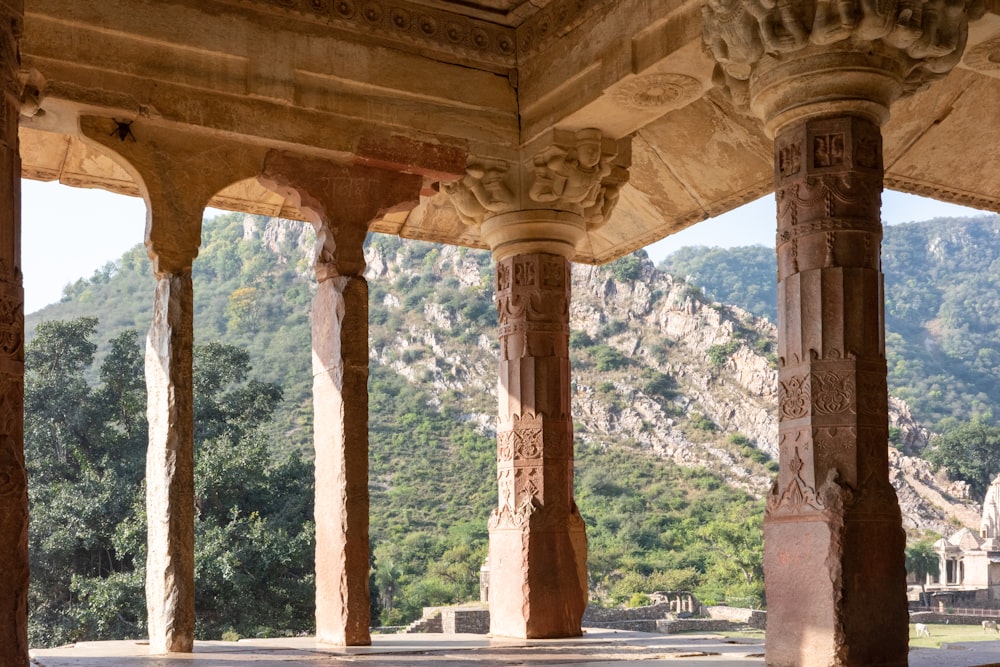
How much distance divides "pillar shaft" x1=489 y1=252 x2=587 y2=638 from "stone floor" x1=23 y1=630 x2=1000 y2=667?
32 cm

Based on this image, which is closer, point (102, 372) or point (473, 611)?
point (473, 611)

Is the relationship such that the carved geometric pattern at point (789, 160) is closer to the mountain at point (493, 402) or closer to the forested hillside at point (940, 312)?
the mountain at point (493, 402)

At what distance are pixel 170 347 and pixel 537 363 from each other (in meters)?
2.90

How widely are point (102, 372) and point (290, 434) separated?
61.0 feet

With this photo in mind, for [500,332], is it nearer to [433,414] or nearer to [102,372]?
[102,372]

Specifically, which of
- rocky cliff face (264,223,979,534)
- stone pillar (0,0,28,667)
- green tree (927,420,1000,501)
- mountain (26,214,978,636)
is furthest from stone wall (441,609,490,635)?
green tree (927,420,1000,501)

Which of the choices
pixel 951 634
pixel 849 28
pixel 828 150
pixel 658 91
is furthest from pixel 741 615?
pixel 849 28

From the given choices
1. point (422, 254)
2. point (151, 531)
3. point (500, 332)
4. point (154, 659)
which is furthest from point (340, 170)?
point (422, 254)

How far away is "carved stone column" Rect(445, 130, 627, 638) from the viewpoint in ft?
30.3

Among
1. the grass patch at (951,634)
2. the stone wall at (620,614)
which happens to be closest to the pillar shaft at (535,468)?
the stone wall at (620,614)

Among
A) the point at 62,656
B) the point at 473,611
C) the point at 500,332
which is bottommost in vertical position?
the point at 473,611

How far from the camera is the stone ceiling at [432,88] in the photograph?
7922 millimetres

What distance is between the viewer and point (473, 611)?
22375mm

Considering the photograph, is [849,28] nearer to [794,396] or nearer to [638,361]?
[794,396]
